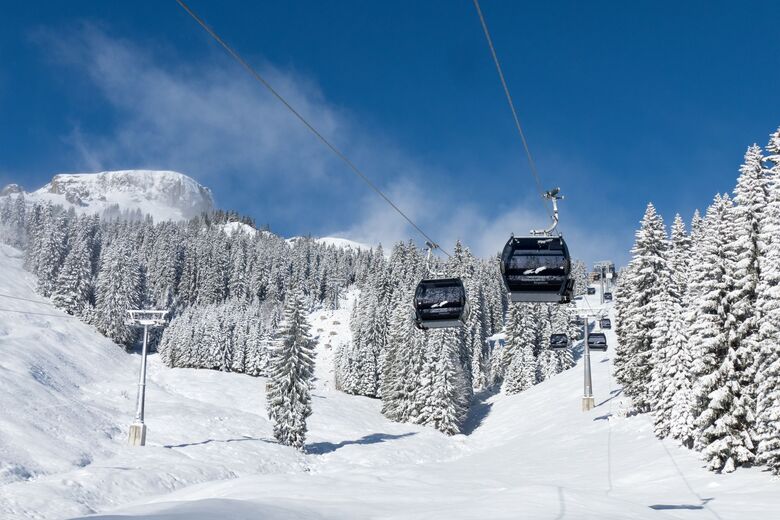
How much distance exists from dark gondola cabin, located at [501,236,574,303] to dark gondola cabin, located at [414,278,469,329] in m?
3.16

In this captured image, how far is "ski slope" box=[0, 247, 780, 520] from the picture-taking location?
13.9 metres

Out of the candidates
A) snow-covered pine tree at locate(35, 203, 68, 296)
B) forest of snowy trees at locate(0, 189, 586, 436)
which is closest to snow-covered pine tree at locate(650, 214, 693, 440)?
forest of snowy trees at locate(0, 189, 586, 436)

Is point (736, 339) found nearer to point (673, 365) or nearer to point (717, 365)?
point (717, 365)

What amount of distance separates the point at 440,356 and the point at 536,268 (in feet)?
137

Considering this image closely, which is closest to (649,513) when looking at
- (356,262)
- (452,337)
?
(452,337)

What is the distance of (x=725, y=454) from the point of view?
2362 centimetres

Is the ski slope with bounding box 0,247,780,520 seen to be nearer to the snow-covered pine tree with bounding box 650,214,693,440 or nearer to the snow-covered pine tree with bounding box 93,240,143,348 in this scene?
the snow-covered pine tree with bounding box 650,214,693,440

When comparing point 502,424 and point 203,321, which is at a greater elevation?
point 203,321

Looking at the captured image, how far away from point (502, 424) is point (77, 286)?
7038cm

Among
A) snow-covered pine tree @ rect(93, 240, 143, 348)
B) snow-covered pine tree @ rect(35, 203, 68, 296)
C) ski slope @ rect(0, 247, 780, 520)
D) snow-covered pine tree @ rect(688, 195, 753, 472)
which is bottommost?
ski slope @ rect(0, 247, 780, 520)

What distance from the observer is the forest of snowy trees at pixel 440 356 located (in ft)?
187

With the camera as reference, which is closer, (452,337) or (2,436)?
(2,436)

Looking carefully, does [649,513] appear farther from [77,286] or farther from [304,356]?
[77,286]

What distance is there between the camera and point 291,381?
4412 cm
